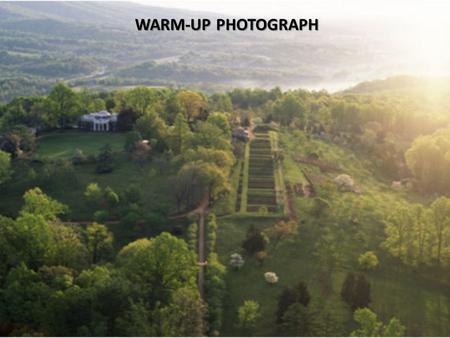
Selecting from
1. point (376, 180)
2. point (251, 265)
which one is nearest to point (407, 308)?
point (251, 265)

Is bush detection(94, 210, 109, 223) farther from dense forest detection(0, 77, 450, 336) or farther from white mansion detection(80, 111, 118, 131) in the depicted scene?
white mansion detection(80, 111, 118, 131)

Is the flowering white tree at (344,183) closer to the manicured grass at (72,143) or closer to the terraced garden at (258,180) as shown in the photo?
the terraced garden at (258,180)

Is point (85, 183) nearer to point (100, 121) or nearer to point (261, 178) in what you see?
point (100, 121)

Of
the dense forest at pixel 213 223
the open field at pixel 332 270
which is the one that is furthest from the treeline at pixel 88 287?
the open field at pixel 332 270

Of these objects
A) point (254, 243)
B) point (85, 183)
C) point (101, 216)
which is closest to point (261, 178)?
point (254, 243)

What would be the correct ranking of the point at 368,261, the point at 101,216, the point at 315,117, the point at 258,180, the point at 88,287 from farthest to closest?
the point at 315,117 → the point at 258,180 → the point at 101,216 → the point at 368,261 → the point at 88,287

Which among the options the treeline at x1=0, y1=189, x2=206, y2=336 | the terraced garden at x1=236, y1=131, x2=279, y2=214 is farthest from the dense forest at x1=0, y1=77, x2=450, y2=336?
the terraced garden at x1=236, y1=131, x2=279, y2=214
